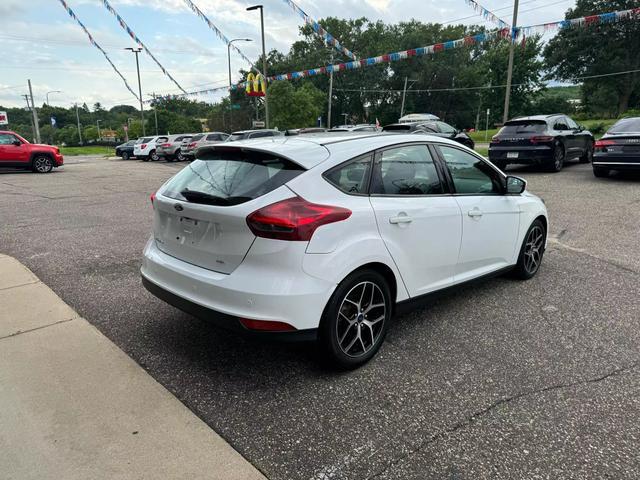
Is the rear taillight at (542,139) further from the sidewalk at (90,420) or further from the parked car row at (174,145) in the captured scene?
the parked car row at (174,145)

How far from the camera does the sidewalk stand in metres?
2.25

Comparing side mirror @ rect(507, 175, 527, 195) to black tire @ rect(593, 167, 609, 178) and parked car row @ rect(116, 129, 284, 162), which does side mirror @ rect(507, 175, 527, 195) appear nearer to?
black tire @ rect(593, 167, 609, 178)

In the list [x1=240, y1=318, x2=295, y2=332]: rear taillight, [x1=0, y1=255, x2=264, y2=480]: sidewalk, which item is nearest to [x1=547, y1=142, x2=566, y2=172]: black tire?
[x1=240, y1=318, x2=295, y2=332]: rear taillight

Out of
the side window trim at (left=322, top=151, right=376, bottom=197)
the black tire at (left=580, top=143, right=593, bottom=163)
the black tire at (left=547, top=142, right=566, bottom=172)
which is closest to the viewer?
the side window trim at (left=322, top=151, right=376, bottom=197)

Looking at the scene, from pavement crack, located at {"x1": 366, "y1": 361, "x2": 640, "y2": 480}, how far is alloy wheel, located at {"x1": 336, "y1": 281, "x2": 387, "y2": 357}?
79 cm

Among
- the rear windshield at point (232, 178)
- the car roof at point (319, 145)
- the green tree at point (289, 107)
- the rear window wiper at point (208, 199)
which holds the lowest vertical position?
the rear window wiper at point (208, 199)

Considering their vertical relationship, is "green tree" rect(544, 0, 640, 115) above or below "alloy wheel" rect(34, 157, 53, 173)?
above

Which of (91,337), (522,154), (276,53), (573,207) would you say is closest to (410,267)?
(91,337)

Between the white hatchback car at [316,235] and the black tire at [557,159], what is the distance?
10485 millimetres

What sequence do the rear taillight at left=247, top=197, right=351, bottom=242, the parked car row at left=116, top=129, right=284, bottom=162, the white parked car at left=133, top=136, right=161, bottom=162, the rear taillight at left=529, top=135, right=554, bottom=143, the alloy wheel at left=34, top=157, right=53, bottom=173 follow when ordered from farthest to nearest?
the white parked car at left=133, top=136, right=161, bottom=162 → the parked car row at left=116, top=129, right=284, bottom=162 → the alloy wheel at left=34, top=157, right=53, bottom=173 → the rear taillight at left=529, top=135, right=554, bottom=143 → the rear taillight at left=247, top=197, right=351, bottom=242

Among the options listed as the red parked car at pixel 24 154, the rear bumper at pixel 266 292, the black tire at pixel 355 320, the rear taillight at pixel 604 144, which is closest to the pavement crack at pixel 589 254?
the black tire at pixel 355 320

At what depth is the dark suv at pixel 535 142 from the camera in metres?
12.7

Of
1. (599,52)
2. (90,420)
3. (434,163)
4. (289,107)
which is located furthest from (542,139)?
(599,52)

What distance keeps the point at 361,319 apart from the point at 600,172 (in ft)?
37.8
